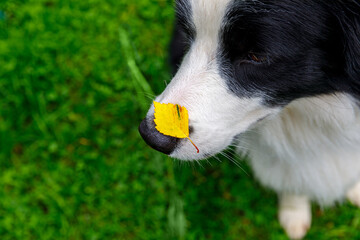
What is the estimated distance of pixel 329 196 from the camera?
2074mm

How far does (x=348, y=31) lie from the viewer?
1.31 meters

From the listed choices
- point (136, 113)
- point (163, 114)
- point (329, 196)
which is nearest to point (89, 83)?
point (136, 113)

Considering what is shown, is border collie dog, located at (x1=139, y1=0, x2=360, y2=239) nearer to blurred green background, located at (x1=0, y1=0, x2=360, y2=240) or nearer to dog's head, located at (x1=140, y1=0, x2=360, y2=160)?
dog's head, located at (x1=140, y1=0, x2=360, y2=160)

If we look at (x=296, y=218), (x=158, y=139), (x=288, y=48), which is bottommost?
(x=296, y=218)

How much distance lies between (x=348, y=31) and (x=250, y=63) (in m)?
0.33

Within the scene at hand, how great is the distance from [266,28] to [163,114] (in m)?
0.45

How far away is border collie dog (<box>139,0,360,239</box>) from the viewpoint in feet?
4.22

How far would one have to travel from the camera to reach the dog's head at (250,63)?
1284 mm

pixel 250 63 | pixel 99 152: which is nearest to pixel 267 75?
pixel 250 63

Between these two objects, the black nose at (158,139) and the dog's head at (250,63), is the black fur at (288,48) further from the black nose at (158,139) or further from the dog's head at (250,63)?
the black nose at (158,139)

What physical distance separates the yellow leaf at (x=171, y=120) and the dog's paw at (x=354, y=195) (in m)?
1.42

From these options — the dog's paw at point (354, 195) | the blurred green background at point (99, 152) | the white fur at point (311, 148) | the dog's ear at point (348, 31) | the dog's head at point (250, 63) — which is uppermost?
the dog's ear at point (348, 31)

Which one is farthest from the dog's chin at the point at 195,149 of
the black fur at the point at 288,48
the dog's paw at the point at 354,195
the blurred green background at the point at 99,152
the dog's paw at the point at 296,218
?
the dog's paw at the point at 354,195

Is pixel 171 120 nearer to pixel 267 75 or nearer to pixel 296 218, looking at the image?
pixel 267 75
